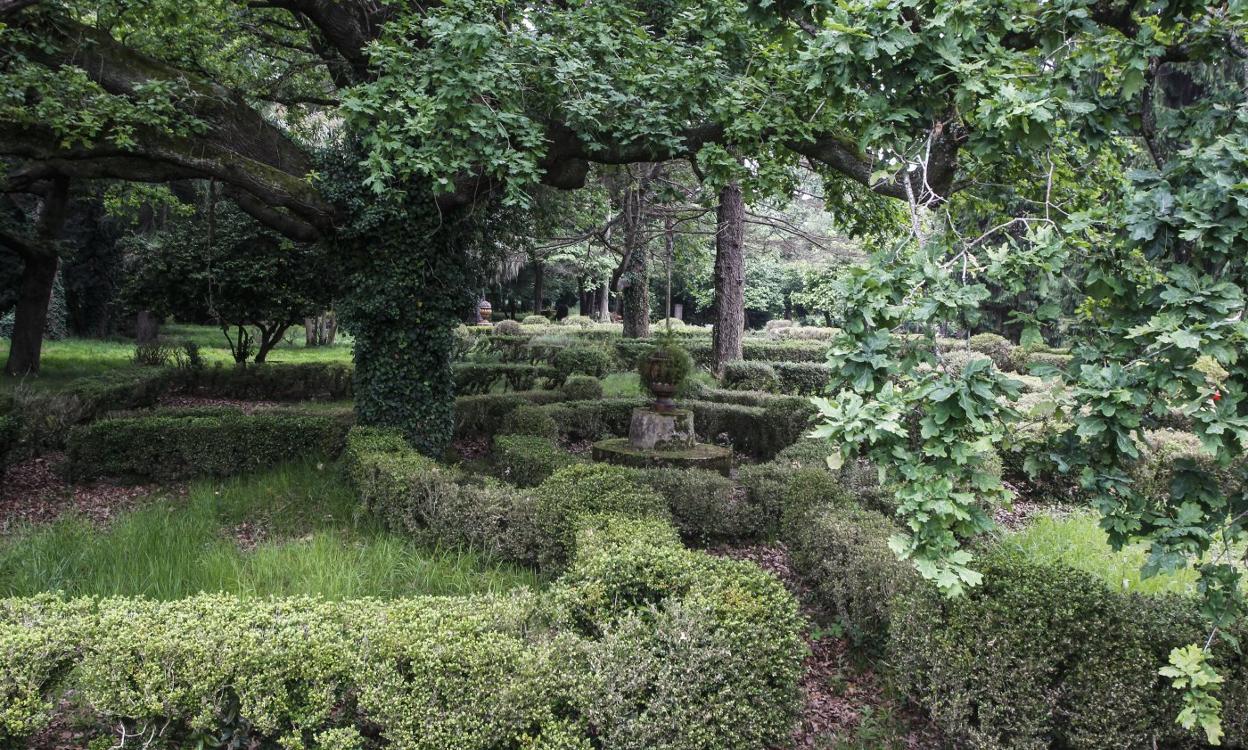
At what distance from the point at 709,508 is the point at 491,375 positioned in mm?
7721

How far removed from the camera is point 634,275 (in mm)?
16984

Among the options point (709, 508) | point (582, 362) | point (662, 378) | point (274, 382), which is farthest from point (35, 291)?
point (709, 508)

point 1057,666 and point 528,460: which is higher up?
point 528,460

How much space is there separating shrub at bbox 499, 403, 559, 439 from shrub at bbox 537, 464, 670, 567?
A: 3.73 m

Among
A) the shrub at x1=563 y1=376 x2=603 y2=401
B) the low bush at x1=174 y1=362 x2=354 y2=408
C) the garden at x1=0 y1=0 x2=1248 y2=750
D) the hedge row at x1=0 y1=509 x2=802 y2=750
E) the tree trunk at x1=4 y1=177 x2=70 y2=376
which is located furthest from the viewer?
the low bush at x1=174 y1=362 x2=354 y2=408

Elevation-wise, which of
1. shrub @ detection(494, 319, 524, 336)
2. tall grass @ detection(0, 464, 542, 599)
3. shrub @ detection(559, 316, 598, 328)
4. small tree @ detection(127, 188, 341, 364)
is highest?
small tree @ detection(127, 188, 341, 364)

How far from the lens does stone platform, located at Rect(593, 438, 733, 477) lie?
7.99 meters

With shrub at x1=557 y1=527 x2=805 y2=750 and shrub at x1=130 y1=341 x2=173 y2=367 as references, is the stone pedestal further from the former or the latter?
shrub at x1=130 y1=341 x2=173 y2=367

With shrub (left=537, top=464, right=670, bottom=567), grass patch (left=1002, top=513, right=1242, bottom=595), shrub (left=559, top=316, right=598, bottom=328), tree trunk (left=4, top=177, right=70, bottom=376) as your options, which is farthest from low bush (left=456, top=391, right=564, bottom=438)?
shrub (left=559, top=316, right=598, bottom=328)

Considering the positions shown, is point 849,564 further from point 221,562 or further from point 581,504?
point 221,562

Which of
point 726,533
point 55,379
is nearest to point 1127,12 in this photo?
point 726,533

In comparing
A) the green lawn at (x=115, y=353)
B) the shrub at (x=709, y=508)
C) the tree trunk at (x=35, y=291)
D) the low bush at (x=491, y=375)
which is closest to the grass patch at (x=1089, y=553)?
the shrub at (x=709, y=508)

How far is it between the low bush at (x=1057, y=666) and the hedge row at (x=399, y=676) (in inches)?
31.4

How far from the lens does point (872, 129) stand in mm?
3053
